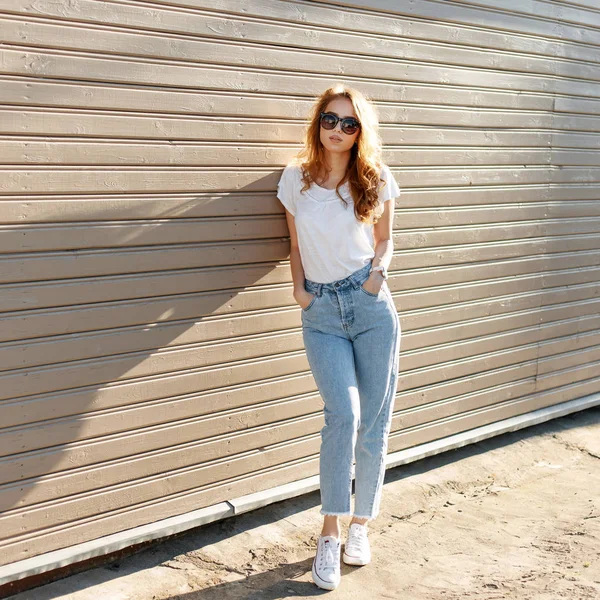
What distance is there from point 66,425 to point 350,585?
1.38 m

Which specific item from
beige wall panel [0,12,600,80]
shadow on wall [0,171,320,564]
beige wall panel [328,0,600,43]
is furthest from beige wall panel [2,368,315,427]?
beige wall panel [328,0,600,43]

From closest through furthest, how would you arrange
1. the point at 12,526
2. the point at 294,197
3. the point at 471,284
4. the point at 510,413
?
the point at 12,526, the point at 294,197, the point at 471,284, the point at 510,413

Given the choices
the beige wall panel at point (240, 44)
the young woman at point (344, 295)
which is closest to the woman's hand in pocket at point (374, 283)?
the young woman at point (344, 295)

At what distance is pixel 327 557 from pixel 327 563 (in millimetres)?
24

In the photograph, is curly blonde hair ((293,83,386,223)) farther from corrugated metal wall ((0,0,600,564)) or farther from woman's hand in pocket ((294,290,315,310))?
woman's hand in pocket ((294,290,315,310))

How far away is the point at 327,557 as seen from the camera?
3.61m

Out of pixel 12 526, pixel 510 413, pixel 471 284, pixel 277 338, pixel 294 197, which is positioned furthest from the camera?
pixel 510 413

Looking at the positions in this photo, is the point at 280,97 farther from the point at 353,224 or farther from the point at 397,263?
the point at 397,263

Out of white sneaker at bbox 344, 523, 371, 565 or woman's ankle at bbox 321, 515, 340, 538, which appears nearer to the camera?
woman's ankle at bbox 321, 515, 340, 538

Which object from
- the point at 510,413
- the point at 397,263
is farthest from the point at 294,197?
the point at 510,413

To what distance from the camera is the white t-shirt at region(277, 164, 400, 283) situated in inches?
144

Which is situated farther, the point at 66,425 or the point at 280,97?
the point at 280,97

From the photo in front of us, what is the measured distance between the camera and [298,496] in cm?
440

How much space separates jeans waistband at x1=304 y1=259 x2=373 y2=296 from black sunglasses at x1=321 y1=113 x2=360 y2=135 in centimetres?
59
